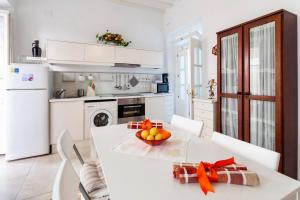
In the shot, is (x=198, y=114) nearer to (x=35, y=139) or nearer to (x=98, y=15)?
(x=35, y=139)

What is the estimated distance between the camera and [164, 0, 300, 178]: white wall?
230 cm

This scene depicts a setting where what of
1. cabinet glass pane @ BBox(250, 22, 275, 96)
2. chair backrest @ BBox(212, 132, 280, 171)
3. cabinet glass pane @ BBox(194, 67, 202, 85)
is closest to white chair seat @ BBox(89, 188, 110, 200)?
chair backrest @ BBox(212, 132, 280, 171)

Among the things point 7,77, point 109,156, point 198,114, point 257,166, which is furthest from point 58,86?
point 257,166

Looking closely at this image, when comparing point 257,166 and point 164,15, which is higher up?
point 164,15

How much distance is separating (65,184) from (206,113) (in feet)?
7.91

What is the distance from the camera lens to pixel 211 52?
319cm

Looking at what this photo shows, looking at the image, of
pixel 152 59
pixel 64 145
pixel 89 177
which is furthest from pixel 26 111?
pixel 152 59

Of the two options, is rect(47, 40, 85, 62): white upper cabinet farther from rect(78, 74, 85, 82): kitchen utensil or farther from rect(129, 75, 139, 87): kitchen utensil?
rect(129, 75, 139, 87): kitchen utensil

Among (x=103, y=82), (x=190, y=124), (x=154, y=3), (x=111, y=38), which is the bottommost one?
(x=190, y=124)

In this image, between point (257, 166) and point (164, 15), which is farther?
point (164, 15)

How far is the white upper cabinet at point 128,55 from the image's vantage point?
3760mm

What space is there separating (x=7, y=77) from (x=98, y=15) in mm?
2180

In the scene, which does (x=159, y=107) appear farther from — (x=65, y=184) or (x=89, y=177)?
(x=65, y=184)

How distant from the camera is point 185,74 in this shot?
13.9 ft
